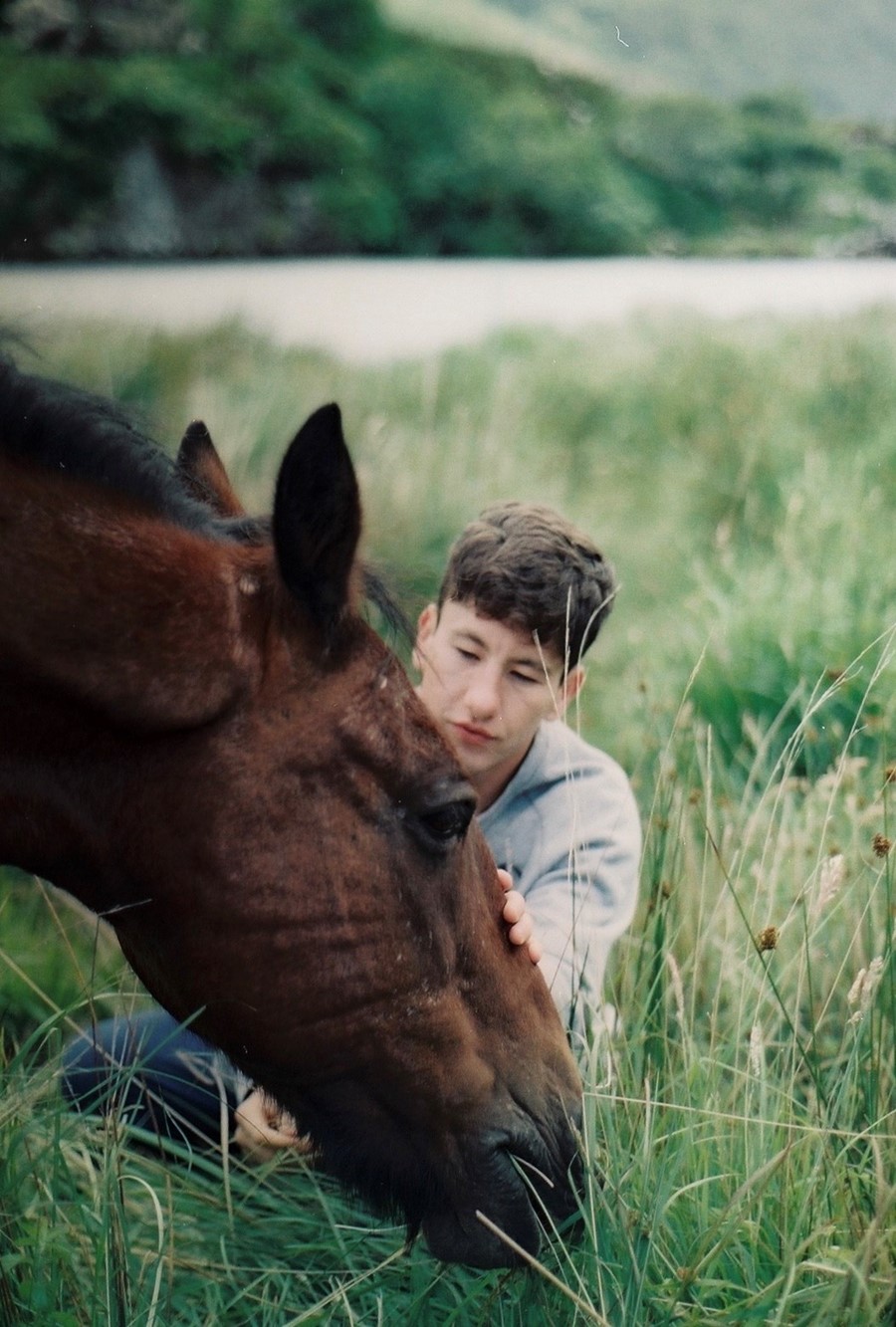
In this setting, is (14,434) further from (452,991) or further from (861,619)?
(861,619)

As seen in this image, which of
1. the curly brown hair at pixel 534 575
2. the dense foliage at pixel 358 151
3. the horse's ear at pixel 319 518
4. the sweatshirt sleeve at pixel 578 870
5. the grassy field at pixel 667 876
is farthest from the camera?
the dense foliage at pixel 358 151

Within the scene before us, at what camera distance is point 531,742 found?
9.11 feet

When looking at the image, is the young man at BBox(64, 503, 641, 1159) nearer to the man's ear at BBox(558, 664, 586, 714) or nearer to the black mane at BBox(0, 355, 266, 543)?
the man's ear at BBox(558, 664, 586, 714)

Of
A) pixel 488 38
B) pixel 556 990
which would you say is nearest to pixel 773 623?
pixel 556 990

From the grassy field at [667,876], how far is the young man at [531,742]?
12 cm

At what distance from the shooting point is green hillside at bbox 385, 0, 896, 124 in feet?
12.3

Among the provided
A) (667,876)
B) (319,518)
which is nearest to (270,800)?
(319,518)

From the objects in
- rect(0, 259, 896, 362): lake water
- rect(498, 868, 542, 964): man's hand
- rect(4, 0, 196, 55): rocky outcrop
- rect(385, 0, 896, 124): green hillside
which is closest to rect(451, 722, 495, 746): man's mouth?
rect(498, 868, 542, 964): man's hand

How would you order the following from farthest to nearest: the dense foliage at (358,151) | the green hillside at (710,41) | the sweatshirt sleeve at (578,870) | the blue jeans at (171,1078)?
the dense foliage at (358,151) < the green hillside at (710,41) < the blue jeans at (171,1078) < the sweatshirt sleeve at (578,870)

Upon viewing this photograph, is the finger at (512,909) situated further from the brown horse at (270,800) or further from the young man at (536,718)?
the young man at (536,718)

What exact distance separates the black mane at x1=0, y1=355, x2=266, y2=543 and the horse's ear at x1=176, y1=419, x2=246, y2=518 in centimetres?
20

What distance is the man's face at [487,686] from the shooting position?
101 inches

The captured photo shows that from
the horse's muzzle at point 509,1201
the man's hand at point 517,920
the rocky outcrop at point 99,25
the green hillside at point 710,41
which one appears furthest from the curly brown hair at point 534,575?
the rocky outcrop at point 99,25

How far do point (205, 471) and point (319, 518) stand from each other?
0.48m
